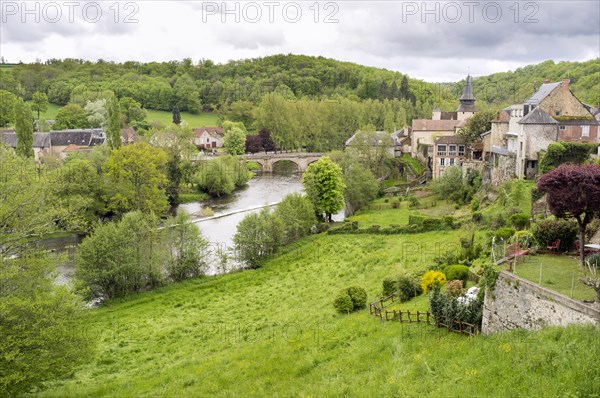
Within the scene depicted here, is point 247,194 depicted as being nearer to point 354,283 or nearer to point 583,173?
point 354,283

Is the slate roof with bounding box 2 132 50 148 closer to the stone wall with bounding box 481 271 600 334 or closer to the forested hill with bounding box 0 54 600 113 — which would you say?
the forested hill with bounding box 0 54 600 113

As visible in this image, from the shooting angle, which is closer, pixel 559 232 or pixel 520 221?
pixel 559 232

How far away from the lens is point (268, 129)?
106 metres

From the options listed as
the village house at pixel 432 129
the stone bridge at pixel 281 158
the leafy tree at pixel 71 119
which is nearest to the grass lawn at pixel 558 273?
the village house at pixel 432 129

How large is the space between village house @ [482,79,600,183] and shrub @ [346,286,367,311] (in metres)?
25.2

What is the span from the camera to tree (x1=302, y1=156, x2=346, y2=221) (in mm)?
52625

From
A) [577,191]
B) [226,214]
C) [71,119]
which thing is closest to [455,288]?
[577,191]

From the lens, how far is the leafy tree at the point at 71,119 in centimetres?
10094

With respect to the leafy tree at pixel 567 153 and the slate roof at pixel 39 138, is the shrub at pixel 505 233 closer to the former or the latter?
the leafy tree at pixel 567 153

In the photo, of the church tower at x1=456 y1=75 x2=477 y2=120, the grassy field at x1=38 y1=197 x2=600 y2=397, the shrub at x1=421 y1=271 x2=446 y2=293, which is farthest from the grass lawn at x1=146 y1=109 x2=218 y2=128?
the shrub at x1=421 y1=271 x2=446 y2=293

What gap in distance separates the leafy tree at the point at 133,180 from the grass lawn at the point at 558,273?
4079cm

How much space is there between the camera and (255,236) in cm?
4244

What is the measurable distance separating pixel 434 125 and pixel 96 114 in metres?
66.6

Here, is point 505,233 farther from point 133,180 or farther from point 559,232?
point 133,180
